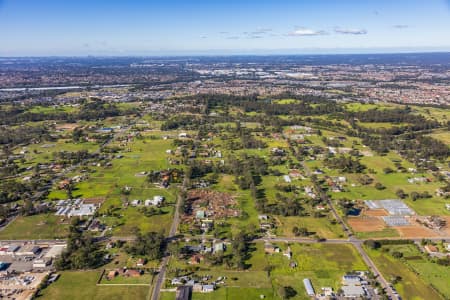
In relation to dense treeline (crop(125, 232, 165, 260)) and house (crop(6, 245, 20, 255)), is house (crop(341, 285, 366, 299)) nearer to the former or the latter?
dense treeline (crop(125, 232, 165, 260))

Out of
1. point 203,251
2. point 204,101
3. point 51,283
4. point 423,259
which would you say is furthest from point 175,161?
point 204,101

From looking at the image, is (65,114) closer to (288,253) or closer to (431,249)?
(288,253)

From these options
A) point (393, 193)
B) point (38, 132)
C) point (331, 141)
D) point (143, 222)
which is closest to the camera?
point (143, 222)

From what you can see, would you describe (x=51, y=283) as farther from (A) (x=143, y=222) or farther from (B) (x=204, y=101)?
(B) (x=204, y=101)

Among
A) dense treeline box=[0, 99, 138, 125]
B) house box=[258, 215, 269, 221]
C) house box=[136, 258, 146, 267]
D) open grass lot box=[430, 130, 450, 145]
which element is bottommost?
house box=[136, 258, 146, 267]

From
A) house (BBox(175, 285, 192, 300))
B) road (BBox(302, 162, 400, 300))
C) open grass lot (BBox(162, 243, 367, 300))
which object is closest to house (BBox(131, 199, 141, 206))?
open grass lot (BBox(162, 243, 367, 300))

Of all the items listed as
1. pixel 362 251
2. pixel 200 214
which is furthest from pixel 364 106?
pixel 200 214
